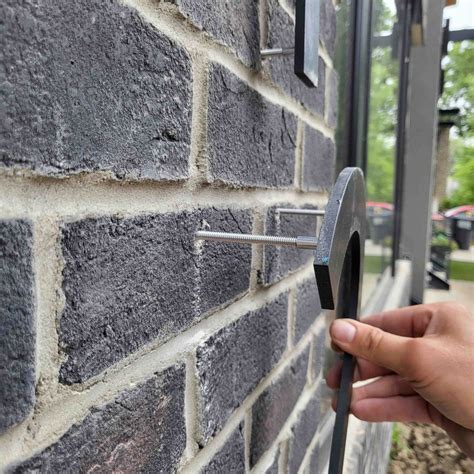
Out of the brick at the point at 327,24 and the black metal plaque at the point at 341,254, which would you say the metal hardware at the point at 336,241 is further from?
the brick at the point at 327,24

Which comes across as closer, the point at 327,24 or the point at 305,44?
the point at 305,44

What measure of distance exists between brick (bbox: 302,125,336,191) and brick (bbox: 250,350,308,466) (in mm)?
277

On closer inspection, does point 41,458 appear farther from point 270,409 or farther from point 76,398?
point 270,409

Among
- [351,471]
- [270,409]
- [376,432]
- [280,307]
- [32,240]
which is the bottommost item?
[376,432]

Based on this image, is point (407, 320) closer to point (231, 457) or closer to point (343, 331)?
point (343, 331)

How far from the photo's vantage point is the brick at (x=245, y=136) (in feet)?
1.44

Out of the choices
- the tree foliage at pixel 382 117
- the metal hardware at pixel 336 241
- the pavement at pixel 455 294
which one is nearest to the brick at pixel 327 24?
the metal hardware at pixel 336 241

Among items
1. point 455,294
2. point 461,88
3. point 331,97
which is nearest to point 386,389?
point 331,97

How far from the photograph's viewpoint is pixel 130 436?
1.12ft

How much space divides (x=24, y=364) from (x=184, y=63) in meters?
0.25

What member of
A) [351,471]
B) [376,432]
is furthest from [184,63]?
[376,432]

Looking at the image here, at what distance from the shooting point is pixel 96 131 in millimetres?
290

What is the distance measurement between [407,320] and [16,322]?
74cm

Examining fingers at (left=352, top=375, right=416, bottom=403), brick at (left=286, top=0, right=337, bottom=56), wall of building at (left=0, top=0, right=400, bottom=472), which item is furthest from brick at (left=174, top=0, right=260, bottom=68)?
fingers at (left=352, top=375, right=416, bottom=403)
